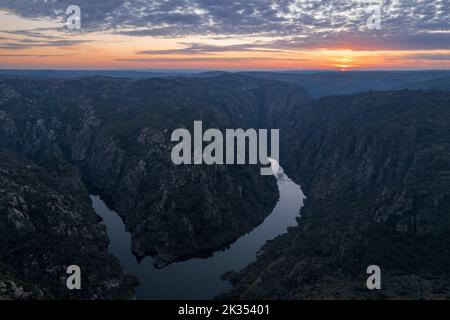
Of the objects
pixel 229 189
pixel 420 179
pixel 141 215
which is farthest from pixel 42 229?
pixel 420 179

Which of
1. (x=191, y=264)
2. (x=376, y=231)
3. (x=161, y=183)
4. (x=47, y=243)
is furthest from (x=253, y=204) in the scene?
(x=47, y=243)

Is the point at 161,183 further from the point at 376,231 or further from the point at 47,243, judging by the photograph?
the point at 376,231

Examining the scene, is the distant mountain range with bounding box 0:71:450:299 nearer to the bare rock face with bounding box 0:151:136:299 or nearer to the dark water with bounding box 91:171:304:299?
the bare rock face with bounding box 0:151:136:299

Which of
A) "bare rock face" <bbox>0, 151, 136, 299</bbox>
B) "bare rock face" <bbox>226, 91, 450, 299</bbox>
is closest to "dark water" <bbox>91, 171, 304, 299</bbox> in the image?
"bare rock face" <bbox>0, 151, 136, 299</bbox>

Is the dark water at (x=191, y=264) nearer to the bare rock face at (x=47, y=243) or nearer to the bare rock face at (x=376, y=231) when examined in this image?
the bare rock face at (x=47, y=243)

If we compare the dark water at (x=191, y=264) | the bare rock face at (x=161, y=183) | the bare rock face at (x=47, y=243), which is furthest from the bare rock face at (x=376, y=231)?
the bare rock face at (x=47, y=243)
